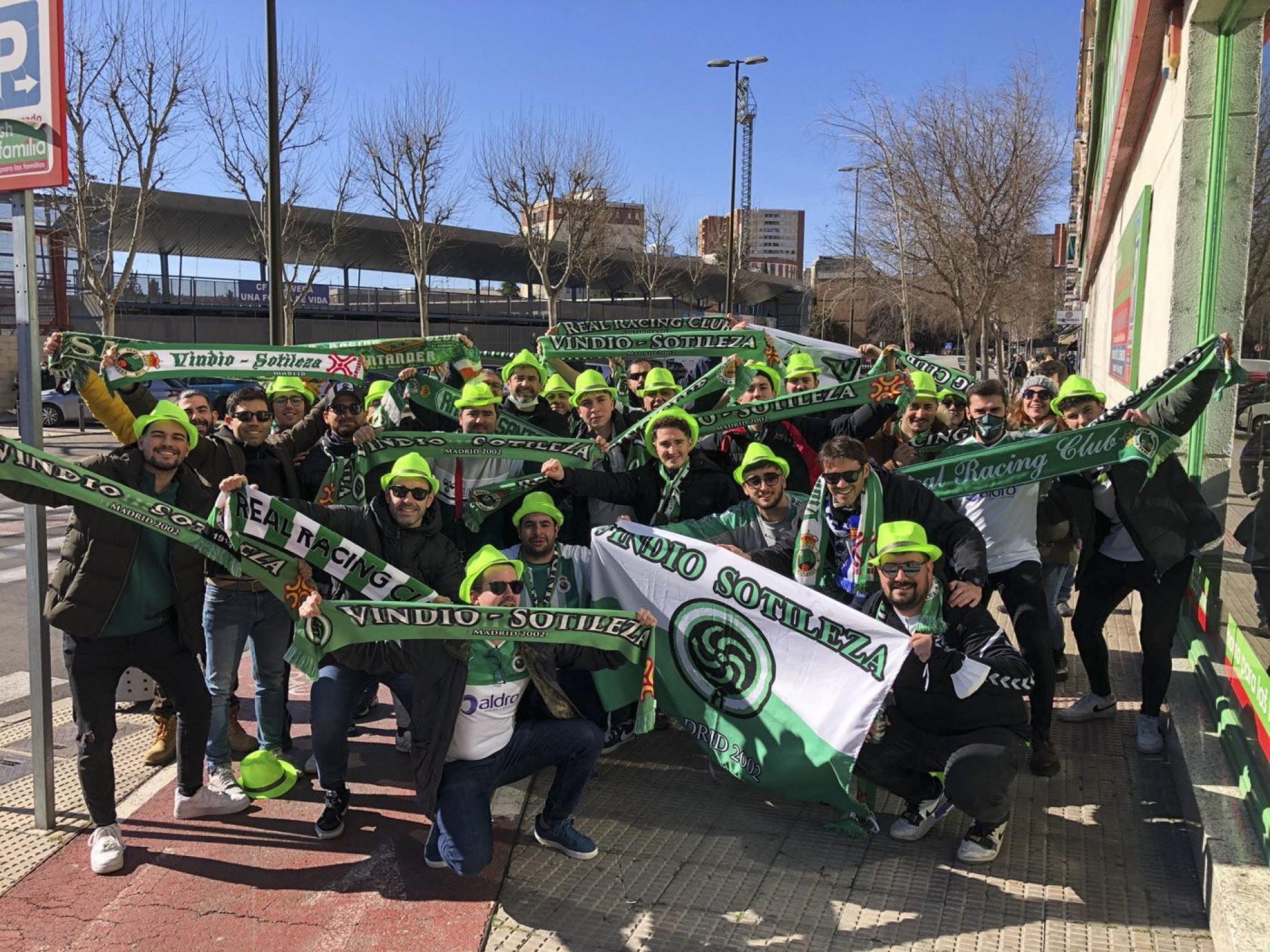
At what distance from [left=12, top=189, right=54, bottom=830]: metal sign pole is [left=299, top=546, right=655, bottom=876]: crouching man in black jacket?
1.28m

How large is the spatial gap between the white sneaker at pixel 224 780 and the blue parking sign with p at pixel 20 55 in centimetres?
306

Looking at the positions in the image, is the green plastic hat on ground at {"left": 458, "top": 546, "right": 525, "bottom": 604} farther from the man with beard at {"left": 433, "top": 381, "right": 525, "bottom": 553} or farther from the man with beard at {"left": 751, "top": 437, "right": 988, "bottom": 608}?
the man with beard at {"left": 433, "top": 381, "right": 525, "bottom": 553}

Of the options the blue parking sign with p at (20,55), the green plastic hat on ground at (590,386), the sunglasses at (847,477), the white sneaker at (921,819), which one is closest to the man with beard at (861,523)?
the sunglasses at (847,477)

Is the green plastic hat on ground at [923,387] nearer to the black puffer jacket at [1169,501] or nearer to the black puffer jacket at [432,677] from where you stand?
the black puffer jacket at [1169,501]

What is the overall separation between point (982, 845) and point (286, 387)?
4528 mm

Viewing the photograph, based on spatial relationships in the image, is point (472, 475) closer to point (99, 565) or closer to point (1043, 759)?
point (99, 565)

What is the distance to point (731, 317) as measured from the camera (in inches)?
352

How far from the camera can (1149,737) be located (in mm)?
5137

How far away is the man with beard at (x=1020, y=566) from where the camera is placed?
4.97m

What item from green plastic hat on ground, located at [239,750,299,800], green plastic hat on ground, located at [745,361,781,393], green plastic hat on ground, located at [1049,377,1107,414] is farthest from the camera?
green plastic hat on ground, located at [745,361,781,393]

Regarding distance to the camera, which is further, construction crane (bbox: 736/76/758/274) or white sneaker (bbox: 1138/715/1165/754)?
construction crane (bbox: 736/76/758/274)

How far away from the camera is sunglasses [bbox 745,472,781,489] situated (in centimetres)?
498

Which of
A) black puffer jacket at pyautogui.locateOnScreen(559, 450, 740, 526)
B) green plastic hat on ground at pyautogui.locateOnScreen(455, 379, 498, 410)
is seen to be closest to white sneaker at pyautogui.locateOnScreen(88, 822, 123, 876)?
black puffer jacket at pyautogui.locateOnScreen(559, 450, 740, 526)

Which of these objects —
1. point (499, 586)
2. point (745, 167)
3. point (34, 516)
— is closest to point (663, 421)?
point (499, 586)
